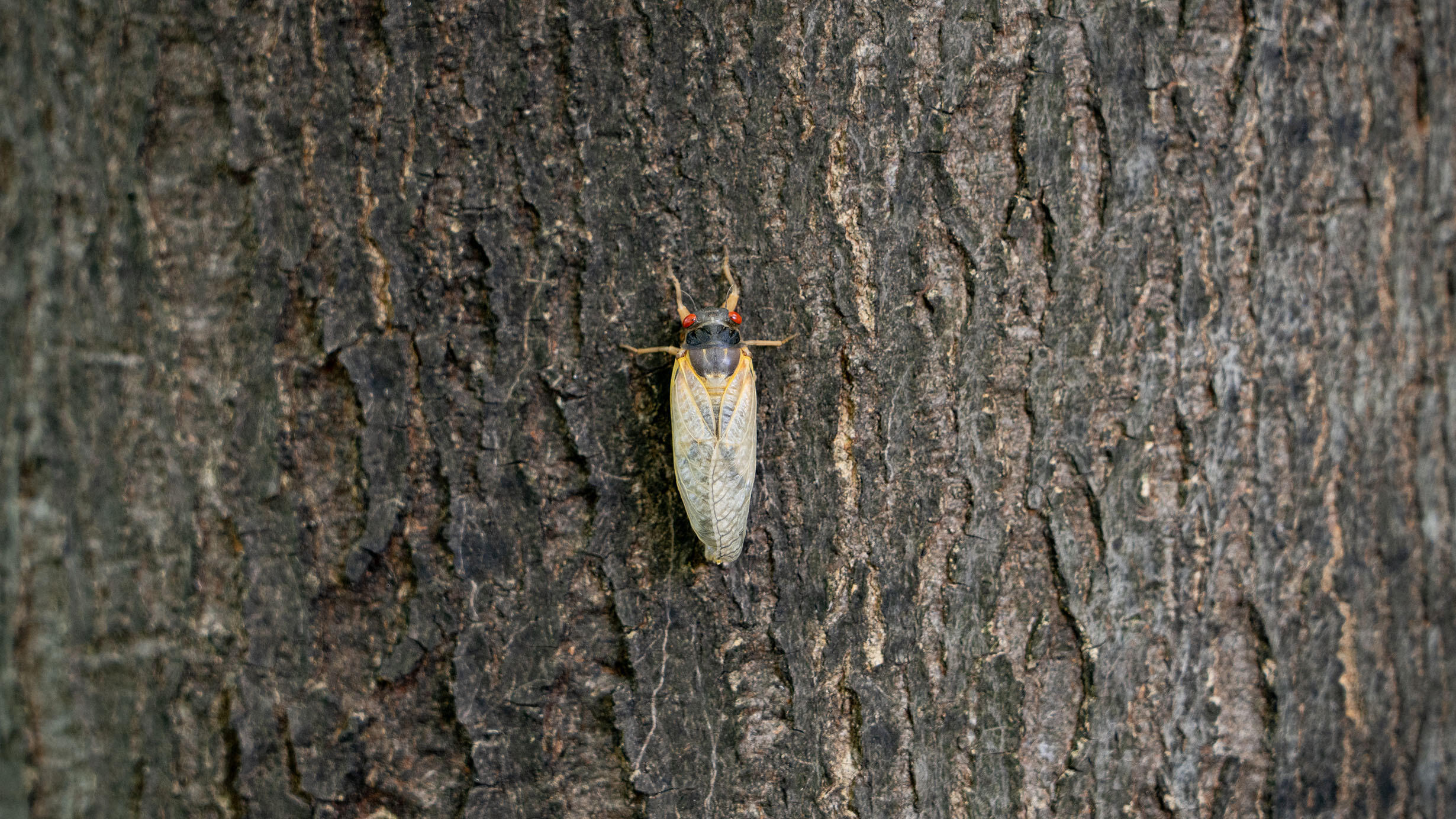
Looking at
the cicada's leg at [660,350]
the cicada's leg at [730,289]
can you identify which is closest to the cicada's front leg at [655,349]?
the cicada's leg at [660,350]

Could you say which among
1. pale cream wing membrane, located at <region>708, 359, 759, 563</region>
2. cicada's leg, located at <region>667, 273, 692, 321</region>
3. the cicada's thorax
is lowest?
pale cream wing membrane, located at <region>708, 359, 759, 563</region>

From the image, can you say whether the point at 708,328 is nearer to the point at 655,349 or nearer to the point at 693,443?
the point at 655,349

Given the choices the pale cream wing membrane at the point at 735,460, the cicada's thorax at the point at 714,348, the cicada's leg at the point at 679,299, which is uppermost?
the cicada's leg at the point at 679,299

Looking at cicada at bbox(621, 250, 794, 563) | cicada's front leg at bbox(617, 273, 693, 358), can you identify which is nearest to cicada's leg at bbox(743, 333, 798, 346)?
cicada at bbox(621, 250, 794, 563)

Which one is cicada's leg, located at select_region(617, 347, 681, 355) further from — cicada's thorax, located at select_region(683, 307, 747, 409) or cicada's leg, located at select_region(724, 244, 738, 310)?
cicada's leg, located at select_region(724, 244, 738, 310)

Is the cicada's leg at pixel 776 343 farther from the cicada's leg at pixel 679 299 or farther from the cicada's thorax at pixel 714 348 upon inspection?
the cicada's leg at pixel 679 299

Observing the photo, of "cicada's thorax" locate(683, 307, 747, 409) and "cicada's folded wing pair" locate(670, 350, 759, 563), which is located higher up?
"cicada's thorax" locate(683, 307, 747, 409)

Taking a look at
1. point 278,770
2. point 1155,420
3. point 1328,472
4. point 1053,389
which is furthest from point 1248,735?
point 278,770
